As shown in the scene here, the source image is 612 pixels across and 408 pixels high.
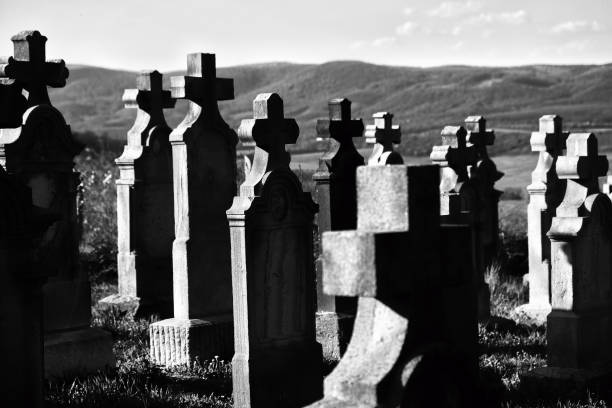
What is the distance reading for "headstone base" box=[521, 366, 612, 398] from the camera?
8.86 meters

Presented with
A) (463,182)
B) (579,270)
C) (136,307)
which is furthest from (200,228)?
(463,182)

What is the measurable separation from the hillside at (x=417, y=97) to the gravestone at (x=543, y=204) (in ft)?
51.6

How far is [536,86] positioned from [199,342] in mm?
39343

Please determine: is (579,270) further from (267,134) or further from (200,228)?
(200,228)

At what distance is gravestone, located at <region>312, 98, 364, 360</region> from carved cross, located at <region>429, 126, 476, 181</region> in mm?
2674

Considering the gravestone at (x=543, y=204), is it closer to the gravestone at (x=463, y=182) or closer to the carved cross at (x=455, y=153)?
the gravestone at (x=463, y=182)

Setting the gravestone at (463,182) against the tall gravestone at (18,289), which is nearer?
the tall gravestone at (18,289)

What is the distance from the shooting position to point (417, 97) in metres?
49.0

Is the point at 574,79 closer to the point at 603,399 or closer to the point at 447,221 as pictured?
the point at 447,221

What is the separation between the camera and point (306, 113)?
1861 inches

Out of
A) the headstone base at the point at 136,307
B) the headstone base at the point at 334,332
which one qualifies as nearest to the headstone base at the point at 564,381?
the headstone base at the point at 334,332

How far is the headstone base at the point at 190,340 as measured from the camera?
10320 mm

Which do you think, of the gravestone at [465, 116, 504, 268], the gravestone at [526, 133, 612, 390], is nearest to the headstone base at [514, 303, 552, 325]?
the gravestone at [465, 116, 504, 268]

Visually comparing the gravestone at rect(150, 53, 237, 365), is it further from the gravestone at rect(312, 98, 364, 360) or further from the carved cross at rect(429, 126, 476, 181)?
the carved cross at rect(429, 126, 476, 181)
